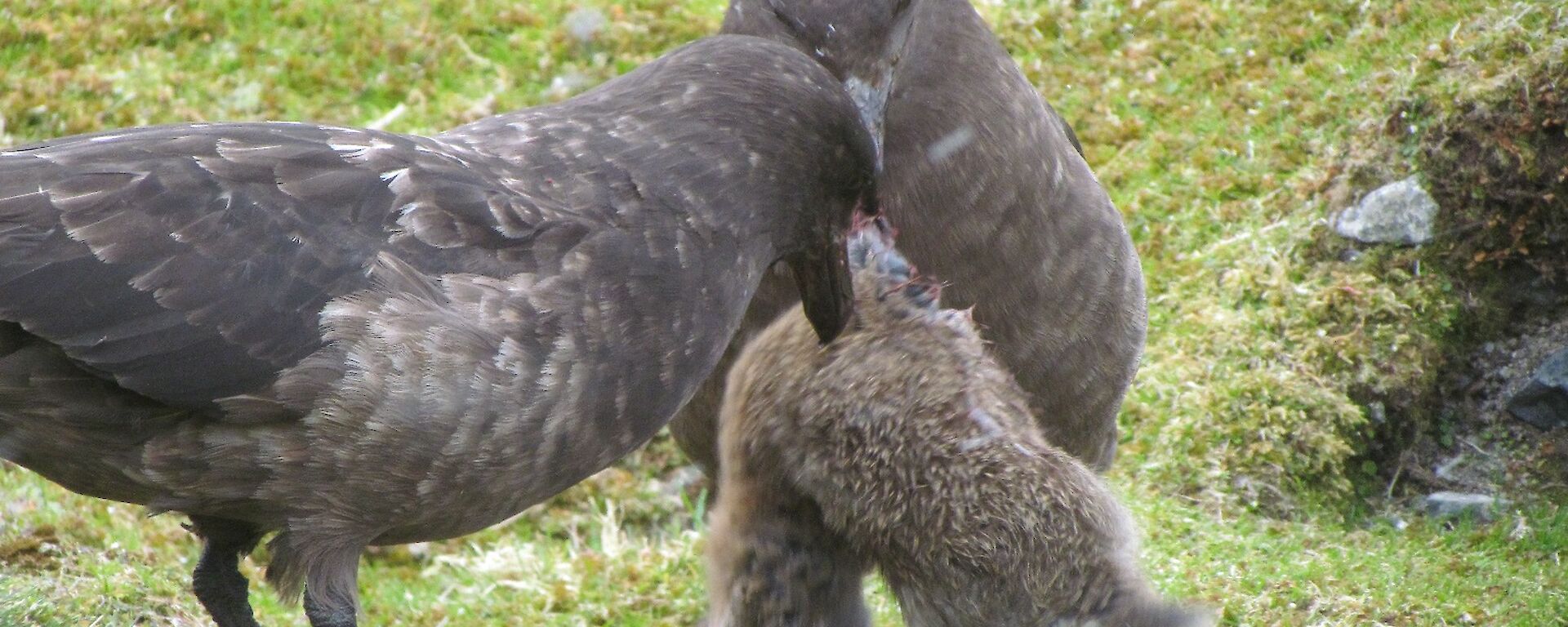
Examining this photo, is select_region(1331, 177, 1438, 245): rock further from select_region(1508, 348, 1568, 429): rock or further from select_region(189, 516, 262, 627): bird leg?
select_region(189, 516, 262, 627): bird leg

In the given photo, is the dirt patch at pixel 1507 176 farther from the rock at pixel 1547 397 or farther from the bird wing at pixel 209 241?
the bird wing at pixel 209 241

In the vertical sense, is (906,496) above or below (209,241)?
below

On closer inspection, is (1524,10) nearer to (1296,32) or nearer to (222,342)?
(1296,32)

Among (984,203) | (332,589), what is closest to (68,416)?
(332,589)

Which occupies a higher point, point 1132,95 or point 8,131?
point 1132,95

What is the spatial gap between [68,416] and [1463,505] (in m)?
4.60

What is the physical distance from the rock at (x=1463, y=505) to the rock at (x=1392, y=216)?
3.40 feet

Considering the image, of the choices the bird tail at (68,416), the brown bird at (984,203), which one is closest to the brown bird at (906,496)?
the brown bird at (984,203)

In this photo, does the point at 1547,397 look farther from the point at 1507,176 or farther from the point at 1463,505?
the point at 1507,176

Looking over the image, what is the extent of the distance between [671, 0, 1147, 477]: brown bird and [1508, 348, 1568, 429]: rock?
5.10 ft

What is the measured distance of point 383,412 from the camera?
402 cm

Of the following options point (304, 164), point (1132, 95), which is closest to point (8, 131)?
point (304, 164)

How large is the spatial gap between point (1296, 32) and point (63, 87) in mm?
5695

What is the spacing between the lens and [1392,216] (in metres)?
6.79
